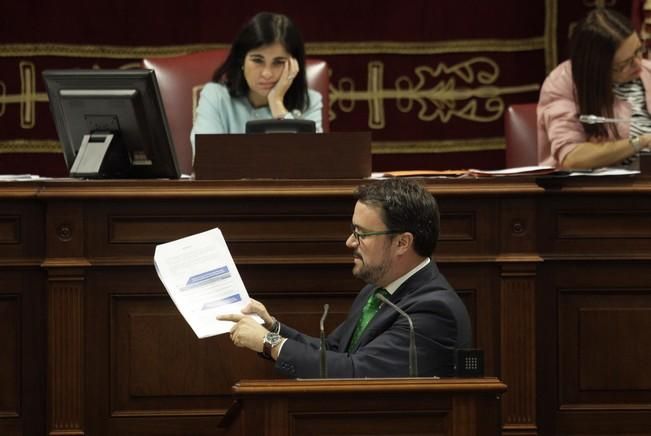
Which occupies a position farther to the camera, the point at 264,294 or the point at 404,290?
the point at 264,294

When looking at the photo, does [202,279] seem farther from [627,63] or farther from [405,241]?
[627,63]

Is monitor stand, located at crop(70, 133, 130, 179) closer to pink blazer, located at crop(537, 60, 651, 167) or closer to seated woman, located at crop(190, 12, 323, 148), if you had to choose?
seated woman, located at crop(190, 12, 323, 148)

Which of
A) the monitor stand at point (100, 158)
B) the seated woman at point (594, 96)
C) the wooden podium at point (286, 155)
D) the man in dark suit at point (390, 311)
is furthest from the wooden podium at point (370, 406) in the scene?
the seated woman at point (594, 96)

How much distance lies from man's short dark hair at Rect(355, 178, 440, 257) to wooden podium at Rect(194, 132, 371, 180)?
687mm

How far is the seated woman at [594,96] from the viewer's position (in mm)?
4723

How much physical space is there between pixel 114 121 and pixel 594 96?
182 centimetres

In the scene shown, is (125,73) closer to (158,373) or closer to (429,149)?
(158,373)

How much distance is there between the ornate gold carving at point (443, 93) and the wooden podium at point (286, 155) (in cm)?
258

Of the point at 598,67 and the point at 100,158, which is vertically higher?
the point at 598,67

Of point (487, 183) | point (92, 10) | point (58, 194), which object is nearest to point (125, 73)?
point (58, 194)

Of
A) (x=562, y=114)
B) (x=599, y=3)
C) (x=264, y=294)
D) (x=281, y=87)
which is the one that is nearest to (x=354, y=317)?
(x=264, y=294)

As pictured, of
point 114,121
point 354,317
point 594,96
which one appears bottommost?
point 354,317

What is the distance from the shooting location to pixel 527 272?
12.5 ft

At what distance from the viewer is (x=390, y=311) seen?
10.0 ft
